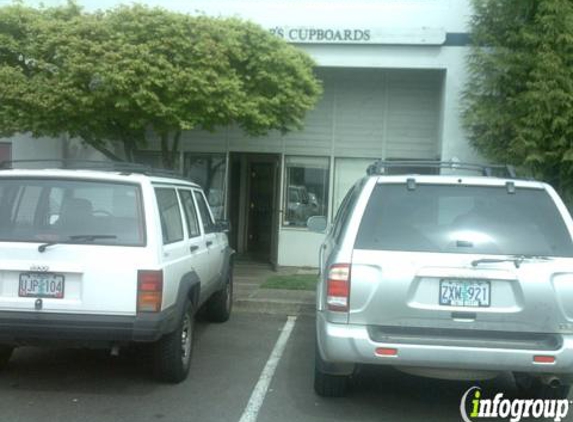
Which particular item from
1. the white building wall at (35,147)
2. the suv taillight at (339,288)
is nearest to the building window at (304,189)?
the white building wall at (35,147)

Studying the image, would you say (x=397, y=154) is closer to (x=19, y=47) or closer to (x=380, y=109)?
(x=380, y=109)

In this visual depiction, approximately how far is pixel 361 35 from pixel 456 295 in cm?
842

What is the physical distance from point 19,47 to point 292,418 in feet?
25.3

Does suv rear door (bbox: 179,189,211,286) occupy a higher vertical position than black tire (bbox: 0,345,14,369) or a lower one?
Result: higher

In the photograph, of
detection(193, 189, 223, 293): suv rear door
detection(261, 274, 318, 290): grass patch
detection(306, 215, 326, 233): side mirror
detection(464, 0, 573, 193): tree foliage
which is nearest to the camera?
detection(193, 189, 223, 293): suv rear door

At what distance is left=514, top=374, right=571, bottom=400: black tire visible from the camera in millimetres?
5309

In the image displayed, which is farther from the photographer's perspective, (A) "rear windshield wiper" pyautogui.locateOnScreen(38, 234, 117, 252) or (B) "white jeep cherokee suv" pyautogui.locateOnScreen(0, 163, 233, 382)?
(A) "rear windshield wiper" pyautogui.locateOnScreen(38, 234, 117, 252)

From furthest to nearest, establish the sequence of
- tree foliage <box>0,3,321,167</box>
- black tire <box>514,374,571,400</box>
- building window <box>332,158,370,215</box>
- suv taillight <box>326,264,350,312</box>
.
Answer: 1. building window <box>332,158,370,215</box>
2. tree foliage <box>0,3,321,167</box>
3. black tire <box>514,374,571,400</box>
4. suv taillight <box>326,264,350,312</box>

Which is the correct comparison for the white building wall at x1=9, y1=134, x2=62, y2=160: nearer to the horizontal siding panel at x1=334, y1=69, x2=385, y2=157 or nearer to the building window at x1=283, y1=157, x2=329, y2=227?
the building window at x1=283, y1=157, x2=329, y2=227

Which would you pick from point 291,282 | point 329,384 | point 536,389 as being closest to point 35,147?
point 291,282

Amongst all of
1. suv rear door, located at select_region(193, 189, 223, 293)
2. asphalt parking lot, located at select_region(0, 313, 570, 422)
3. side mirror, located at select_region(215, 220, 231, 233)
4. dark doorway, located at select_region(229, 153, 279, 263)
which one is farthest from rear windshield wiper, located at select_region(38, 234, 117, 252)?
dark doorway, located at select_region(229, 153, 279, 263)

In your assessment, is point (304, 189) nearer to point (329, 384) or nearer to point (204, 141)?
point (204, 141)

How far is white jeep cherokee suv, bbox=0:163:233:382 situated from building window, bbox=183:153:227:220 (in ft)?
26.4

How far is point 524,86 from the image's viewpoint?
10.7 m
